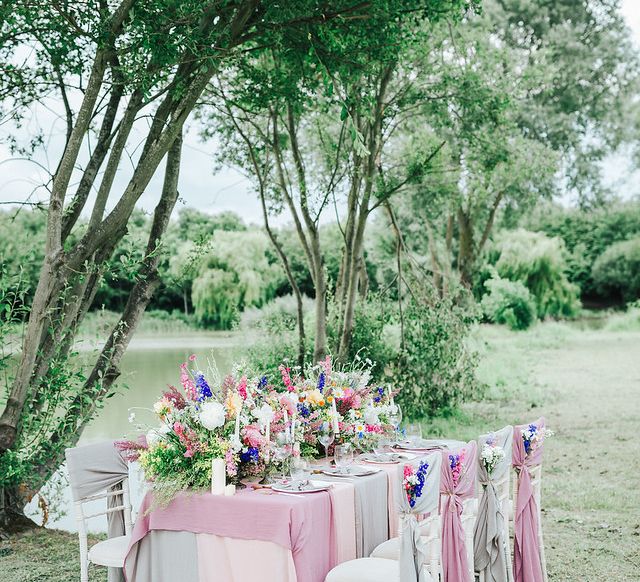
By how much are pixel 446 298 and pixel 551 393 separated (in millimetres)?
4280

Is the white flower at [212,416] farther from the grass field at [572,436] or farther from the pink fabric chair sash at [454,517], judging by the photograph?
the grass field at [572,436]

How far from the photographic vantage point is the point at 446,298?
33.3 ft

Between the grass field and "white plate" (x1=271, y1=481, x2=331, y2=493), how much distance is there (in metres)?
1.78

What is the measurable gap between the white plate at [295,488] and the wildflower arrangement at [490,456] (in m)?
0.86

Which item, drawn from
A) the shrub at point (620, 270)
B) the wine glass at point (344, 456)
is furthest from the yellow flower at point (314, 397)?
the shrub at point (620, 270)

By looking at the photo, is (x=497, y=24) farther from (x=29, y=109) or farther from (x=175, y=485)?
(x=175, y=485)

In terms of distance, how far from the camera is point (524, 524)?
14.3ft

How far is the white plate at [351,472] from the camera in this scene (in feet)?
13.0

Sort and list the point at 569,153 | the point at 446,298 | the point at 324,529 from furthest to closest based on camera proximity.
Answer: the point at 569,153 → the point at 446,298 → the point at 324,529

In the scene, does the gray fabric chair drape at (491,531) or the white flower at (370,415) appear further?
the white flower at (370,415)

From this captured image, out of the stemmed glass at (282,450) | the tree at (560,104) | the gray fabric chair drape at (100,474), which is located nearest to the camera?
the stemmed glass at (282,450)

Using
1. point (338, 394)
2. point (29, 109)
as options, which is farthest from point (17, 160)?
point (338, 394)

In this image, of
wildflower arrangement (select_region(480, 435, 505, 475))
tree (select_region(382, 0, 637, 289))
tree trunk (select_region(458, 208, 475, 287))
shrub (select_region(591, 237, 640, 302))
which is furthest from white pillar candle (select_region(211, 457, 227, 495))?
shrub (select_region(591, 237, 640, 302))

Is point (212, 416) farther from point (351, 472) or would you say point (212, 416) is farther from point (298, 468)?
point (351, 472)
